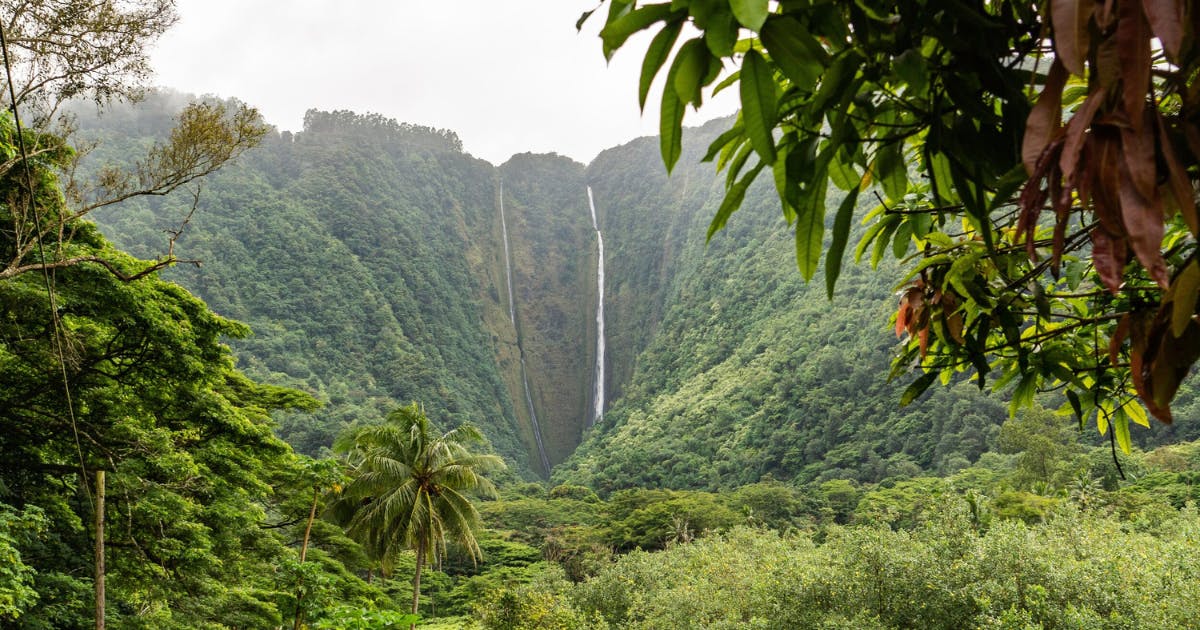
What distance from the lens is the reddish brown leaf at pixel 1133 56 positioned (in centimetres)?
32

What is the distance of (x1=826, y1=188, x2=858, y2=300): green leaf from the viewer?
22.7 inches

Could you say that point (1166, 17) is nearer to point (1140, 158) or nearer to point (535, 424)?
point (1140, 158)

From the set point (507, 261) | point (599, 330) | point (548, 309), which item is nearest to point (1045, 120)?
point (599, 330)

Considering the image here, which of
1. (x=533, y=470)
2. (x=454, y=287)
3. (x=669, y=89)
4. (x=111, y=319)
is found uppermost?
(x=454, y=287)

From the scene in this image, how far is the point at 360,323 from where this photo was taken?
5281 centimetres

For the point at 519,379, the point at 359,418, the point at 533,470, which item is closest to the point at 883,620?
the point at 359,418

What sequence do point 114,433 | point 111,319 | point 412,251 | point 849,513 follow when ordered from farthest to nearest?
1. point 412,251
2. point 849,513
3. point 114,433
4. point 111,319

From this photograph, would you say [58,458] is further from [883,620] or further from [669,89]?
[883,620]

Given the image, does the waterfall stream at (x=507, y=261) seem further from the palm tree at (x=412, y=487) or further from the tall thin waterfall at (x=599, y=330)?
the palm tree at (x=412, y=487)

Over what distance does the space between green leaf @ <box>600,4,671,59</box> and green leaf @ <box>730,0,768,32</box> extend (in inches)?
2.7

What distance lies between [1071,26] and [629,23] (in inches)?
10.3

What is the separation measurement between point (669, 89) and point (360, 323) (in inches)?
2197

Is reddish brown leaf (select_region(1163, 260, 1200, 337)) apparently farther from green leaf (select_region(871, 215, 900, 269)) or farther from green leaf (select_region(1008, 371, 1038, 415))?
green leaf (select_region(1008, 371, 1038, 415))

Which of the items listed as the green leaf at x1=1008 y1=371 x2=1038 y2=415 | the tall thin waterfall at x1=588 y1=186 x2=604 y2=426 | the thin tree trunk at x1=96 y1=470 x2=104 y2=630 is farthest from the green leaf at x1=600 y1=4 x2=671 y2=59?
the tall thin waterfall at x1=588 y1=186 x2=604 y2=426
